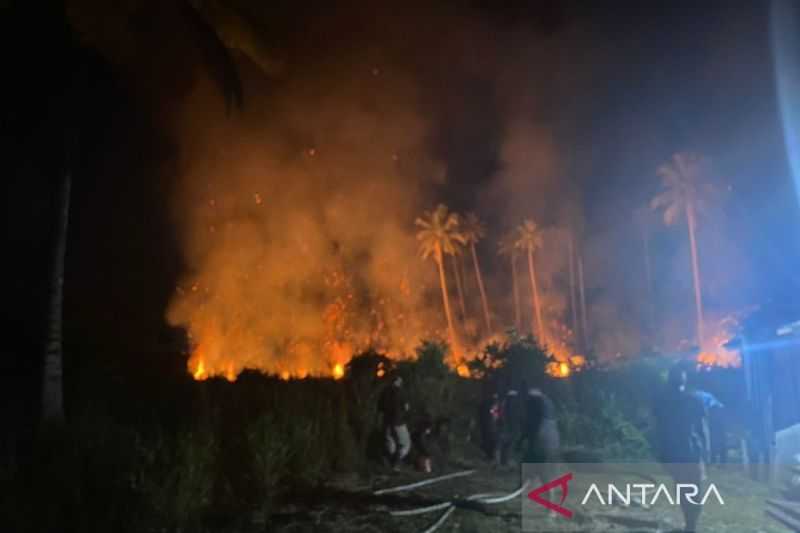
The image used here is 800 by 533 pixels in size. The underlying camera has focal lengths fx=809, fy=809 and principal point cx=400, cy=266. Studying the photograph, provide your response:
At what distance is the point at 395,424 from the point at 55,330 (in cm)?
562

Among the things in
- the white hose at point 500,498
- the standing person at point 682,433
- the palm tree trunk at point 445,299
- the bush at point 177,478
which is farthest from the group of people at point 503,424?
the palm tree trunk at point 445,299

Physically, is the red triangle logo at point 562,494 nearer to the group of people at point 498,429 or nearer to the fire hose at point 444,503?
the fire hose at point 444,503

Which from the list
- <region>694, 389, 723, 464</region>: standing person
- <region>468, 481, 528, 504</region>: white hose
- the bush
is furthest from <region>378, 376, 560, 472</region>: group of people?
the bush

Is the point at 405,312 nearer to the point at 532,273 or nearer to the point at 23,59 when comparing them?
the point at 532,273

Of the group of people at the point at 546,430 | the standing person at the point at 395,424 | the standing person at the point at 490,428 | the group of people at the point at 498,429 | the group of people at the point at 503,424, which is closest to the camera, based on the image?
the group of people at the point at 546,430

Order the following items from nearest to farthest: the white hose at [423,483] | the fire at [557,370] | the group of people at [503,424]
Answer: the white hose at [423,483] < the group of people at [503,424] < the fire at [557,370]

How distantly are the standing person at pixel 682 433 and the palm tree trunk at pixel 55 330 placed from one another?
8.58m

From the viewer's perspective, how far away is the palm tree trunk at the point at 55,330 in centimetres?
1242

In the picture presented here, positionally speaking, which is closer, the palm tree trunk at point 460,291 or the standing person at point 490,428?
the standing person at point 490,428

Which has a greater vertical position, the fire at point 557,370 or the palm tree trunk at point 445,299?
the palm tree trunk at point 445,299

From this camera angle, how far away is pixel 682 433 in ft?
29.0

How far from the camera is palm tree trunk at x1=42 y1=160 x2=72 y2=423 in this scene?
12.4 metres

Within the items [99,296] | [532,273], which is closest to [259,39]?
[99,296]

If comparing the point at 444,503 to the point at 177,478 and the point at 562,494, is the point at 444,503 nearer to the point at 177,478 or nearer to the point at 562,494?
the point at 562,494
